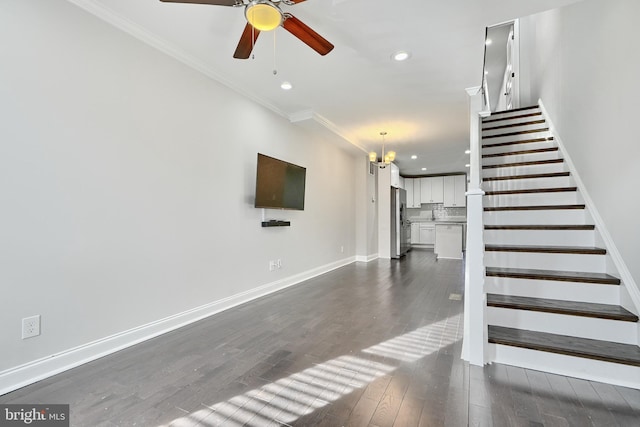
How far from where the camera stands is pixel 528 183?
3.25 metres

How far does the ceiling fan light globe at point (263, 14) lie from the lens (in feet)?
5.14

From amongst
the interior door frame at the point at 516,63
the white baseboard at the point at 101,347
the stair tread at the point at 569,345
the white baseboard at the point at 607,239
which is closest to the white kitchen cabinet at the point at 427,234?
the interior door frame at the point at 516,63

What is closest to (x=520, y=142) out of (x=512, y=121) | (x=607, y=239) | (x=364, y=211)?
(x=512, y=121)

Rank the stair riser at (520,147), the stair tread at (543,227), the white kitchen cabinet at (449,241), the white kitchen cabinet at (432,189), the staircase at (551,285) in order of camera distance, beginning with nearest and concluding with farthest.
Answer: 1. the staircase at (551,285)
2. the stair tread at (543,227)
3. the stair riser at (520,147)
4. the white kitchen cabinet at (449,241)
5. the white kitchen cabinet at (432,189)

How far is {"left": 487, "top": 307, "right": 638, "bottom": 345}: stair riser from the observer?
1831 mm

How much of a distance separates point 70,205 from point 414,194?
9.91 m

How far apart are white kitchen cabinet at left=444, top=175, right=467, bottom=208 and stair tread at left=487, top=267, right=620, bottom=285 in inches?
304

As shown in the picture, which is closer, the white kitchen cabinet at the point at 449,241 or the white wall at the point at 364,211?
the white wall at the point at 364,211

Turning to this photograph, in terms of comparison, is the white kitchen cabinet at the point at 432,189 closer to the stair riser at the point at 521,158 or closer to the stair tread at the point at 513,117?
Result: the stair tread at the point at 513,117

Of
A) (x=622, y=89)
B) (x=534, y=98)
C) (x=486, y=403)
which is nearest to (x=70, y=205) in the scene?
(x=486, y=403)

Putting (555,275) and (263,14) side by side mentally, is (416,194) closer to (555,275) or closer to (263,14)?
(555,275)

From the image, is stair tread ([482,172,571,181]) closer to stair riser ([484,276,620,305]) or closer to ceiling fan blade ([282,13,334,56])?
stair riser ([484,276,620,305])

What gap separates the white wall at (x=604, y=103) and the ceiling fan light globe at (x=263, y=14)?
8.14 feet

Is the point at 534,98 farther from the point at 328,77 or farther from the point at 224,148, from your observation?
the point at 224,148
